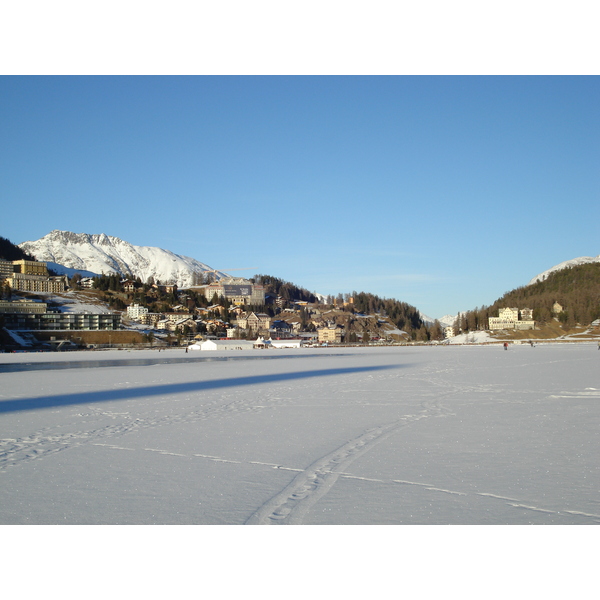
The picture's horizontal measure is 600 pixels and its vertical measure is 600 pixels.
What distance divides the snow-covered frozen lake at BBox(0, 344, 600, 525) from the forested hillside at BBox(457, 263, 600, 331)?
158 meters

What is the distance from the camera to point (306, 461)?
24.1 feet

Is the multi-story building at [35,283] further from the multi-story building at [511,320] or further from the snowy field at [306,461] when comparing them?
the snowy field at [306,461]

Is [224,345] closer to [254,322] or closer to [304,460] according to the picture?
[254,322]

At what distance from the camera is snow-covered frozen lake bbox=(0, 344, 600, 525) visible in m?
5.29

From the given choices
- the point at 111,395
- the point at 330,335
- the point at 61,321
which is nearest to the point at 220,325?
the point at 330,335

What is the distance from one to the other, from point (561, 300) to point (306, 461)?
604 feet

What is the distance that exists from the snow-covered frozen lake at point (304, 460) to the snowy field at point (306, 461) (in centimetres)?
3

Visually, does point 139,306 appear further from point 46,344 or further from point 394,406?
point 394,406

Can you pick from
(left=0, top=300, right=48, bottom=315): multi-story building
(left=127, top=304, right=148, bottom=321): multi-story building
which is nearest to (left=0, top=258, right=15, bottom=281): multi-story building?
(left=127, top=304, right=148, bottom=321): multi-story building

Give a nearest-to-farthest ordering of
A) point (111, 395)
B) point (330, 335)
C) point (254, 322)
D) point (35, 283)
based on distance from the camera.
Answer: point (111, 395) < point (35, 283) < point (330, 335) < point (254, 322)

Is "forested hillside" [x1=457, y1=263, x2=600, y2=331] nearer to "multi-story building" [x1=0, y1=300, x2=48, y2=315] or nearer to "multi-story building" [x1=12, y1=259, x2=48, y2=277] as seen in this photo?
"multi-story building" [x1=0, y1=300, x2=48, y2=315]

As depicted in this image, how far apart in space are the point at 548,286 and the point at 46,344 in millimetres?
169499

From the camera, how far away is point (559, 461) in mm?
7160
